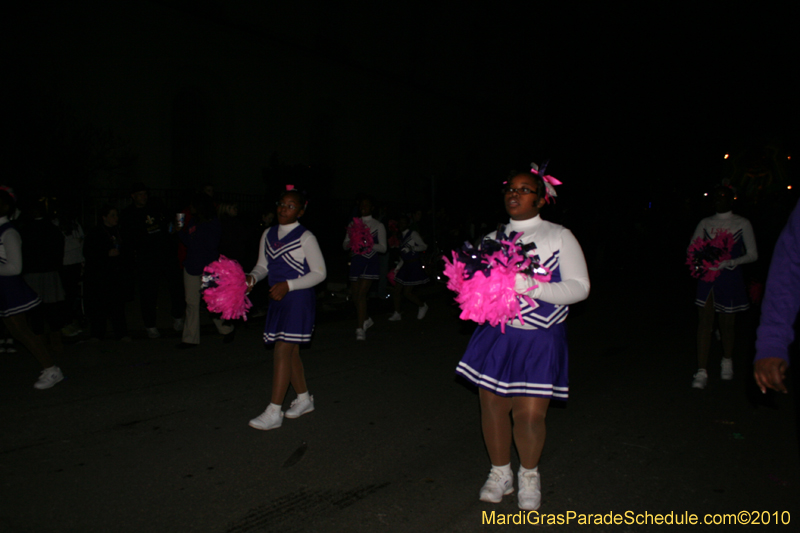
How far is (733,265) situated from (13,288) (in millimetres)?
6523

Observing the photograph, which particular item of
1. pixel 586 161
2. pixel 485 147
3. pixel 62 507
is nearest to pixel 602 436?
pixel 62 507

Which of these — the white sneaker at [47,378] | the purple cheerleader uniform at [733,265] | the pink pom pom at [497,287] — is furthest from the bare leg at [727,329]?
the white sneaker at [47,378]

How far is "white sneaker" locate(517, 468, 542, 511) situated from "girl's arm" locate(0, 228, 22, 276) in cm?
449

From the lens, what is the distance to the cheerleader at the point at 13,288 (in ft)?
16.5

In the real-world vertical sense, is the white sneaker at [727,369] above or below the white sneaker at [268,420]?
below

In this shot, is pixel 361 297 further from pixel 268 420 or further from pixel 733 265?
pixel 733 265

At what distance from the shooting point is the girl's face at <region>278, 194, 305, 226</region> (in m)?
4.50

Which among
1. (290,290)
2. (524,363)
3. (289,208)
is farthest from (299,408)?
(524,363)

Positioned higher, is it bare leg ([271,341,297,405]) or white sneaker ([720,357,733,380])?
bare leg ([271,341,297,405])

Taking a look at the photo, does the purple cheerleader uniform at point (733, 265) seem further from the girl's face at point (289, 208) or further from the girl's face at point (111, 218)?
the girl's face at point (111, 218)

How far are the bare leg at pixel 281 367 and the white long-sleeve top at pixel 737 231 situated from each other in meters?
4.13

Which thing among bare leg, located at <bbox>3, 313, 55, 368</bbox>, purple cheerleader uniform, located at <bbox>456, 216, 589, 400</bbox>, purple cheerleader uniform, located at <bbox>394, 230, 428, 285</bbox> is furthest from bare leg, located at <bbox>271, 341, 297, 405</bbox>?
purple cheerleader uniform, located at <bbox>394, 230, 428, 285</bbox>

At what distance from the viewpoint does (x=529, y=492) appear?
3322 mm

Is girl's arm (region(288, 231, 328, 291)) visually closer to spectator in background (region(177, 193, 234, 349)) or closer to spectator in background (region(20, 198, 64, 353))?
spectator in background (region(177, 193, 234, 349))
